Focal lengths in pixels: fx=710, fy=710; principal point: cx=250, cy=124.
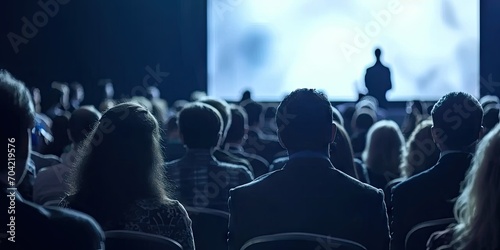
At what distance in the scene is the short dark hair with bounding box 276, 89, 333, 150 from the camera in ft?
7.33

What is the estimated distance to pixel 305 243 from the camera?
2.01m

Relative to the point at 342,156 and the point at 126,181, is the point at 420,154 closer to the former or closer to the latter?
the point at 342,156

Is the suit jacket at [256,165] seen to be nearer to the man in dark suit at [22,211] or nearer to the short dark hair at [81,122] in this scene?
the short dark hair at [81,122]

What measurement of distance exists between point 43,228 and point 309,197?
859 millimetres

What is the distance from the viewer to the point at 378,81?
9.98 metres

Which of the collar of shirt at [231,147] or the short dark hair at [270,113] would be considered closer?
the collar of shirt at [231,147]

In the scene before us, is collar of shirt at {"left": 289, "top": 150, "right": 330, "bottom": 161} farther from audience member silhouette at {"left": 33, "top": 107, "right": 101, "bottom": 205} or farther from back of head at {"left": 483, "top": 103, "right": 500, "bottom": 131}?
back of head at {"left": 483, "top": 103, "right": 500, "bottom": 131}

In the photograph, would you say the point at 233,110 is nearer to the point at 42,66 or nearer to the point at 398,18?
the point at 398,18

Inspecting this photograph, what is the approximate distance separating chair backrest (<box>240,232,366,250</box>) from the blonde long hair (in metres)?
0.39

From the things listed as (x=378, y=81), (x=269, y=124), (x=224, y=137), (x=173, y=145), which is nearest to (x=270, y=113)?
(x=269, y=124)

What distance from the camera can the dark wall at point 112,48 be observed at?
11797 millimetres

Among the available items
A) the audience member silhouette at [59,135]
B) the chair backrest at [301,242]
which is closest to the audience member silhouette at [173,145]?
the audience member silhouette at [59,135]

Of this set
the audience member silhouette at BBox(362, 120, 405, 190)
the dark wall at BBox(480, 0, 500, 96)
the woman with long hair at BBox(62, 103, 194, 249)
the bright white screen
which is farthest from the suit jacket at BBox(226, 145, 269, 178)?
the dark wall at BBox(480, 0, 500, 96)

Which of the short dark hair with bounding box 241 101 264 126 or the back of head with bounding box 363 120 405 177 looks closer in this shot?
the back of head with bounding box 363 120 405 177
